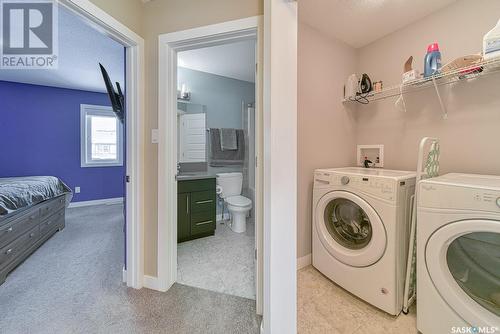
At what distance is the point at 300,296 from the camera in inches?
58.7

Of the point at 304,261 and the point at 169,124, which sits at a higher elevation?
the point at 169,124

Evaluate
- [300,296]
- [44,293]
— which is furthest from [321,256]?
[44,293]

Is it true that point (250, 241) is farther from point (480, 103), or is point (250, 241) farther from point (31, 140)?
point (31, 140)

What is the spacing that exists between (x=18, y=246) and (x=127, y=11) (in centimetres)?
227

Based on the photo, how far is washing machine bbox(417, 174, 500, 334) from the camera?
2.95ft

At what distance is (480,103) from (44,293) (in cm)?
345

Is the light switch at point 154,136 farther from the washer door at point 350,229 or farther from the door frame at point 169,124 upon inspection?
the washer door at point 350,229

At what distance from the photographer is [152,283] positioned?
1.53 metres

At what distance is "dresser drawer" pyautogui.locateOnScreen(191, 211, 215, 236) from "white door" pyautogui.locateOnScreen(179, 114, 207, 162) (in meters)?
0.87

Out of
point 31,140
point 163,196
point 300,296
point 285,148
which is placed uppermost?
point 31,140

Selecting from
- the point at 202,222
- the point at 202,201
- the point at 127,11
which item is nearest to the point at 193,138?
the point at 202,201

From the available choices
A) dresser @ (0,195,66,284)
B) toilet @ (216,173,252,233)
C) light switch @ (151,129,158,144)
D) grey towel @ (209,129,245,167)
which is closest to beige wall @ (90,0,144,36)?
light switch @ (151,129,158,144)

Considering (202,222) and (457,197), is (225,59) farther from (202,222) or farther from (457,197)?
(457,197)

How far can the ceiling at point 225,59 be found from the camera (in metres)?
2.33
